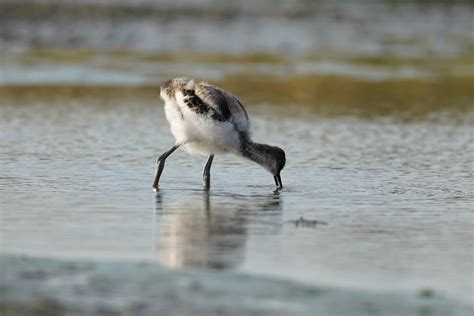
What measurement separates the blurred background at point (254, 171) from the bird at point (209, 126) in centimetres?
31

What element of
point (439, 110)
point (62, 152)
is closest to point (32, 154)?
point (62, 152)

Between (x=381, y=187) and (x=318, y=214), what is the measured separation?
1.82 metres

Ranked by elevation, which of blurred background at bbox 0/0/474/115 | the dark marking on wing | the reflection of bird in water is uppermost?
blurred background at bbox 0/0/474/115

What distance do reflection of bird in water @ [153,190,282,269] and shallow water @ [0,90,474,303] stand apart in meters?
0.02

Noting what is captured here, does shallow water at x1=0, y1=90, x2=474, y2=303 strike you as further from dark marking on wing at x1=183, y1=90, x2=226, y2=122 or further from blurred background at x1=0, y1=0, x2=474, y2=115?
blurred background at x1=0, y1=0, x2=474, y2=115

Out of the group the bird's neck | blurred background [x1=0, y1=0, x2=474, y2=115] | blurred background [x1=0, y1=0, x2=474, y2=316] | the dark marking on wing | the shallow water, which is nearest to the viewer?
blurred background [x1=0, y1=0, x2=474, y2=316]

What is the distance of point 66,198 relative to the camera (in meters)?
12.2

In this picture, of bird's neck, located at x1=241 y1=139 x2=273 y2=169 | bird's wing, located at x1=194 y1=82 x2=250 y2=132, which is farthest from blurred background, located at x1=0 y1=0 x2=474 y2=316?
bird's wing, located at x1=194 y1=82 x2=250 y2=132

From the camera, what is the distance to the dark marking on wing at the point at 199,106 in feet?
42.2

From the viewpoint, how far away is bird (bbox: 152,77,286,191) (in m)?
12.9

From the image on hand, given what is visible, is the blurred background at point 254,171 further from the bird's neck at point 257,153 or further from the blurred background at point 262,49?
the bird's neck at point 257,153

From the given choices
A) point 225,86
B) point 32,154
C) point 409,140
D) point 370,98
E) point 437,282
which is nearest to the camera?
point 437,282

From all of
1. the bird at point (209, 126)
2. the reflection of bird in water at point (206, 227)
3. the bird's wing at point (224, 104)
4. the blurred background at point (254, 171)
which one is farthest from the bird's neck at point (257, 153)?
the reflection of bird in water at point (206, 227)

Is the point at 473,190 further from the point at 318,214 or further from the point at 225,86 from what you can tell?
the point at 225,86
